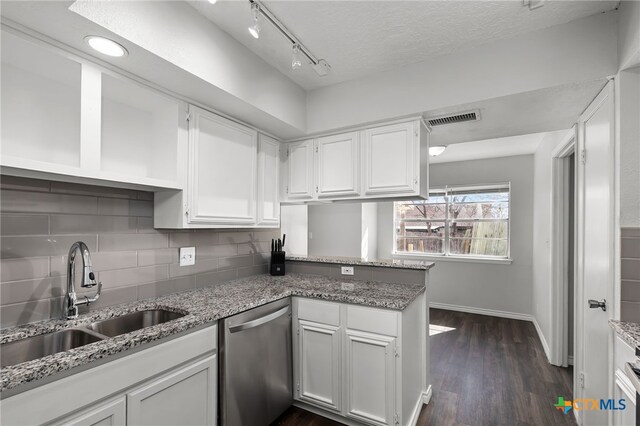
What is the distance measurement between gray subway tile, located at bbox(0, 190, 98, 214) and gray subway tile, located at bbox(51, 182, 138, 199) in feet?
0.09

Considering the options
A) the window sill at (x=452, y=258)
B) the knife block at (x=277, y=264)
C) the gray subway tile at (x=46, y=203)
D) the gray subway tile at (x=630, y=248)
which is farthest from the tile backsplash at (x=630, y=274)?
the window sill at (x=452, y=258)

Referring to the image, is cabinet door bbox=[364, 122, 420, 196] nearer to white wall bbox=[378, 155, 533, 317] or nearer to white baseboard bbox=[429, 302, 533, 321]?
white wall bbox=[378, 155, 533, 317]

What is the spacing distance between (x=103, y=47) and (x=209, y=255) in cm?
145

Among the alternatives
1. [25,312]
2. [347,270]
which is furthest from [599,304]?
[25,312]

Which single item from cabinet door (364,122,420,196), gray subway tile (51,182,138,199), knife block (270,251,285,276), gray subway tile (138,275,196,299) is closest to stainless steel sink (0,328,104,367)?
gray subway tile (138,275,196,299)

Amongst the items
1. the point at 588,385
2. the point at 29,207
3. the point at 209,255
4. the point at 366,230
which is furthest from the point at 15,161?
the point at 366,230

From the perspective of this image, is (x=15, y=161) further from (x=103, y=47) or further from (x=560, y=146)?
(x=560, y=146)

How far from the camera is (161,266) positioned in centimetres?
199

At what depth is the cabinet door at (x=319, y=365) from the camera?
79.4 inches

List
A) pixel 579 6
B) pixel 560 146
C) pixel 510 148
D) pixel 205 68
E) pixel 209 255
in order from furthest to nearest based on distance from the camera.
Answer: pixel 510 148, pixel 560 146, pixel 209 255, pixel 205 68, pixel 579 6

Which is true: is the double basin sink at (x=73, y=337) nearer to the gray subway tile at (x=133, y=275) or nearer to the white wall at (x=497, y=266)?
the gray subway tile at (x=133, y=275)

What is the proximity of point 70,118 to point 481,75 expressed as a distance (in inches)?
97.3

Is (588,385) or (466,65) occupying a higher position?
(466,65)

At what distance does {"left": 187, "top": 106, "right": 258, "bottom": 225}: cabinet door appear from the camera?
1979 mm
